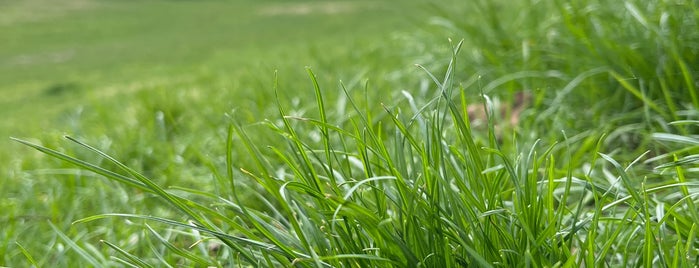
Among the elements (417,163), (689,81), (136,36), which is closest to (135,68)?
(136,36)

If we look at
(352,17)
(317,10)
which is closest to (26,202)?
(352,17)

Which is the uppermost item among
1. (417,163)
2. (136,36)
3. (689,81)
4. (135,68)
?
(689,81)

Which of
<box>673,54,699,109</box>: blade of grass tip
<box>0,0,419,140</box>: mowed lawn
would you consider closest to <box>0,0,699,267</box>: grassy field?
A: <box>673,54,699,109</box>: blade of grass tip

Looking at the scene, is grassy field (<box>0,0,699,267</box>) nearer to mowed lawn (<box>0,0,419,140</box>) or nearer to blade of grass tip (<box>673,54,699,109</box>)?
blade of grass tip (<box>673,54,699,109</box>)

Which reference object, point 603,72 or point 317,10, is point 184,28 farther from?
point 603,72

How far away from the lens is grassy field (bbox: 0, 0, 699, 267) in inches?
53.9

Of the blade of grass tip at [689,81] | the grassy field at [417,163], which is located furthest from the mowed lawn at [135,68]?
the blade of grass tip at [689,81]

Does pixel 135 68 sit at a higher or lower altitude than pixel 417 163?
lower

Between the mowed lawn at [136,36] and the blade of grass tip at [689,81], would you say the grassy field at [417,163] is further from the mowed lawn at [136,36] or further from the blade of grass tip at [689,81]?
the mowed lawn at [136,36]

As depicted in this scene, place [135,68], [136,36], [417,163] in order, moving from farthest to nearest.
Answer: [136,36]
[135,68]
[417,163]

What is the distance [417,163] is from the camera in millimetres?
2176

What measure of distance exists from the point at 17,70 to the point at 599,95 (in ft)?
73.2

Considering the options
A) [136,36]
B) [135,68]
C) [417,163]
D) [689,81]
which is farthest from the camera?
[136,36]

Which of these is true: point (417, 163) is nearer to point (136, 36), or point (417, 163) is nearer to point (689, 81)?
point (689, 81)
